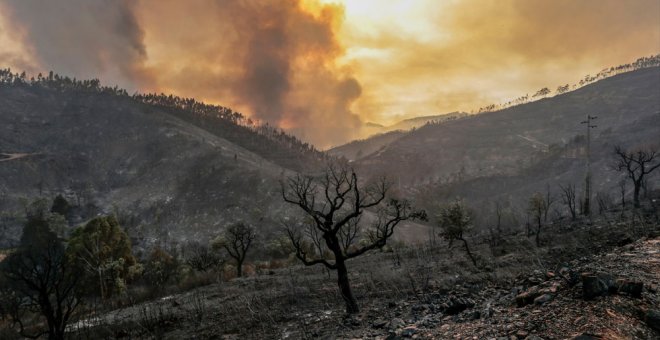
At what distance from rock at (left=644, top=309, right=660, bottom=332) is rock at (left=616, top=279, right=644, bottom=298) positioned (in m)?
0.79

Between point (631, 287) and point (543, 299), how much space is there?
180 centimetres

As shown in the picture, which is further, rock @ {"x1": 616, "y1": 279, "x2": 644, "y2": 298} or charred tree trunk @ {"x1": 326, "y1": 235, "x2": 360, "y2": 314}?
charred tree trunk @ {"x1": 326, "y1": 235, "x2": 360, "y2": 314}

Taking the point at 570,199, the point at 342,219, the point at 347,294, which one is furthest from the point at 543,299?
the point at 570,199

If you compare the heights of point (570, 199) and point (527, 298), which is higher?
point (527, 298)

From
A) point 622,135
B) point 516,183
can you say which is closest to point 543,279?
point 516,183

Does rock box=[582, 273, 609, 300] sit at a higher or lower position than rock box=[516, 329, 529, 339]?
higher

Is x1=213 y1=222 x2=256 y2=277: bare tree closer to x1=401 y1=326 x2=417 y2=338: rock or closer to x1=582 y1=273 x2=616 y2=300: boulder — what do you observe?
x1=401 y1=326 x2=417 y2=338: rock

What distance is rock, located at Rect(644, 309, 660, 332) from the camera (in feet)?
23.8

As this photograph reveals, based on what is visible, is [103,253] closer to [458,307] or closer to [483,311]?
[458,307]

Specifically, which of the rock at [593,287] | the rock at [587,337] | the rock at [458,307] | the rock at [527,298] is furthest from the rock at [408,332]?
the rock at [587,337]

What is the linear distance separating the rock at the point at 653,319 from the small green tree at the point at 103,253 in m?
56.3

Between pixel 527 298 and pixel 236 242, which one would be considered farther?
pixel 236 242

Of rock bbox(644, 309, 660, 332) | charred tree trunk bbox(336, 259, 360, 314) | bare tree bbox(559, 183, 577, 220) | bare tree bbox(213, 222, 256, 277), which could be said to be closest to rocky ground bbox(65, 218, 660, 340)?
rock bbox(644, 309, 660, 332)

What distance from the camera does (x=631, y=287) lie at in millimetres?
8375
